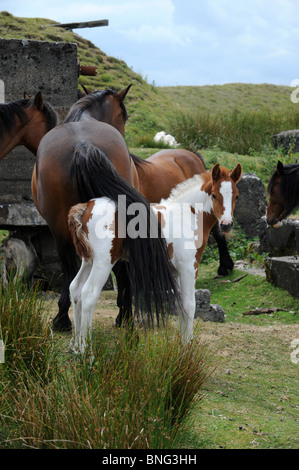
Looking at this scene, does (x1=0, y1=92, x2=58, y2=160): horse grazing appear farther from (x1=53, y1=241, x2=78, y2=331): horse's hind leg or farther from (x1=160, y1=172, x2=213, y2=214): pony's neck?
(x1=160, y1=172, x2=213, y2=214): pony's neck

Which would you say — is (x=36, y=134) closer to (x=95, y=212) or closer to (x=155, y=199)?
(x=155, y=199)

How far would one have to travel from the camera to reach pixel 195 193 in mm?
4660

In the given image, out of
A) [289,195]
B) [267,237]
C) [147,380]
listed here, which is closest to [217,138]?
[267,237]

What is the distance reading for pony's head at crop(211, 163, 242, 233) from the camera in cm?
450

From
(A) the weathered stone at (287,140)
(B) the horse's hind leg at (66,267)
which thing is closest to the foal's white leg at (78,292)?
(B) the horse's hind leg at (66,267)

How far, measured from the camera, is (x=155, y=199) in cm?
696

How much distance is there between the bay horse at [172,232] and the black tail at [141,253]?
11 centimetres

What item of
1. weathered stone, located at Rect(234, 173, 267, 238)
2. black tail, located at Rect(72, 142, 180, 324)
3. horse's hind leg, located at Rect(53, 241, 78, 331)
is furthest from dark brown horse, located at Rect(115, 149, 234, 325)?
weathered stone, located at Rect(234, 173, 267, 238)

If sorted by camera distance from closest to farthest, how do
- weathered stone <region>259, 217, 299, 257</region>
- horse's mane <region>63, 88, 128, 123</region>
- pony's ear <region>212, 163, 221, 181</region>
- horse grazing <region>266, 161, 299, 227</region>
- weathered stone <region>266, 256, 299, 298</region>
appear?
pony's ear <region>212, 163, 221, 181</region>
horse's mane <region>63, 88, 128, 123</region>
weathered stone <region>266, 256, 299, 298</region>
horse grazing <region>266, 161, 299, 227</region>
weathered stone <region>259, 217, 299, 257</region>

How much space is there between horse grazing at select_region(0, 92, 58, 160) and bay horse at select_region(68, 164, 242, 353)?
7.05 feet

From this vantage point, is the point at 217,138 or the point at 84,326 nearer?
the point at 84,326

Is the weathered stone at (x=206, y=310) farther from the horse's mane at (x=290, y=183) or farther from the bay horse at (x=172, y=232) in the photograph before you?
the horse's mane at (x=290, y=183)

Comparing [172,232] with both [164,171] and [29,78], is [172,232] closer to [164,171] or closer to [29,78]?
[164,171]

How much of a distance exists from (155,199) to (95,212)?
3.12 m
